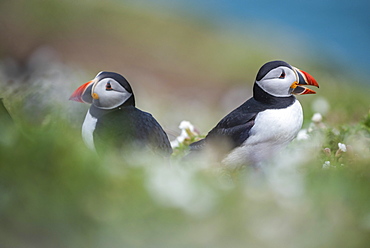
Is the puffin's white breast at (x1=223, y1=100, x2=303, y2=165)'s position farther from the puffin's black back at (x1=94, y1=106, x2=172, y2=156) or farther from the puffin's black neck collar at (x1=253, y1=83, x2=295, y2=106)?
the puffin's black back at (x1=94, y1=106, x2=172, y2=156)

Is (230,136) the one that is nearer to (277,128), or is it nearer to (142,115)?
(277,128)

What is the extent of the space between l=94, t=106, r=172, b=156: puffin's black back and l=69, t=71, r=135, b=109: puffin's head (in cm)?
1

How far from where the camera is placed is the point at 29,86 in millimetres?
766

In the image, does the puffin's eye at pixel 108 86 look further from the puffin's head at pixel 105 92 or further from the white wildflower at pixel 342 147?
the white wildflower at pixel 342 147

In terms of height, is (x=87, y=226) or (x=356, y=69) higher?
(x=356, y=69)

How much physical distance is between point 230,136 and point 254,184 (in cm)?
41

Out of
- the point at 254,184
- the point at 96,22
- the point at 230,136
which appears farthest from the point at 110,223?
the point at 96,22

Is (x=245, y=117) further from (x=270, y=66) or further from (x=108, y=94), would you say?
(x=108, y=94)

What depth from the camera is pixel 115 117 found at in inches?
31.3

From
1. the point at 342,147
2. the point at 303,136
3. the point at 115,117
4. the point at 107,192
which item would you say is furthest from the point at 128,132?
the point at 303,136

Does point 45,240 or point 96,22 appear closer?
point 45,240

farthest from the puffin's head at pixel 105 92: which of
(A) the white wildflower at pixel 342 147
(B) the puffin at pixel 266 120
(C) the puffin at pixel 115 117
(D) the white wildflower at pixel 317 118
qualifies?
(D) the white wildflower at pixel 317 118

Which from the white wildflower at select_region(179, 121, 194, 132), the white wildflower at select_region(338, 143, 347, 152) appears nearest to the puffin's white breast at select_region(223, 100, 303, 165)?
the white wildflower at select_region(338, 143, 347, 152)

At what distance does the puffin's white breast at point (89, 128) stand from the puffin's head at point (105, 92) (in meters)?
0.02
